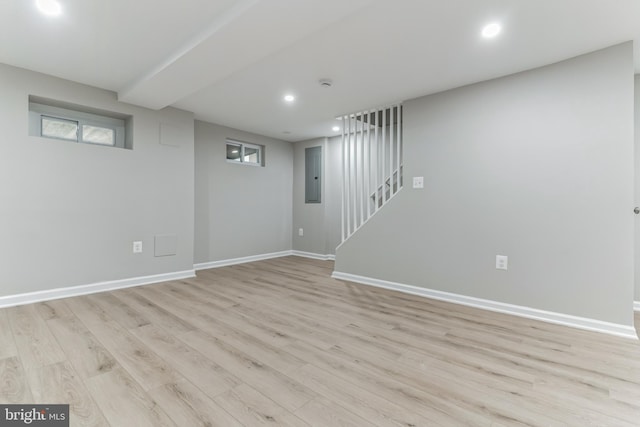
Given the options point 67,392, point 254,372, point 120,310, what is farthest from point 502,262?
point 120,310

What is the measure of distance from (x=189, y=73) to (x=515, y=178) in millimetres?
3230

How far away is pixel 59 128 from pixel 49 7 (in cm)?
179

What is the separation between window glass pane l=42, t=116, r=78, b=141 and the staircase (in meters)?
3.36

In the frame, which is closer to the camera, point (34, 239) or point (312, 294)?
point (34, 239)

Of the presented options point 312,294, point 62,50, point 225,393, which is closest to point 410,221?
point 312,294

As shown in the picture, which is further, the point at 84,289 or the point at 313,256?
the point at 313,256

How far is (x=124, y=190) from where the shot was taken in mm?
3578

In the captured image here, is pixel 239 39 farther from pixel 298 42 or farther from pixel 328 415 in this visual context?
pixel 328 415

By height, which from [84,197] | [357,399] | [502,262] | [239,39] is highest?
[239,39]

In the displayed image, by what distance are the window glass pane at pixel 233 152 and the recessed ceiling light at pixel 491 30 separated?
13.3 ft

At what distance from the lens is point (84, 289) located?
3.27 metres

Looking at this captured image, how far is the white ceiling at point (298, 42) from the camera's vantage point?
195 cm

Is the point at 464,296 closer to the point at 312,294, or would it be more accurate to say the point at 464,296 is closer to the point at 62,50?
the point at 312,294

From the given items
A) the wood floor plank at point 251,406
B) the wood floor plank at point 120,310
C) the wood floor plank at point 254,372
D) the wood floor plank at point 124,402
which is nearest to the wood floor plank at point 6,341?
the wood floor plank at point 120,310
